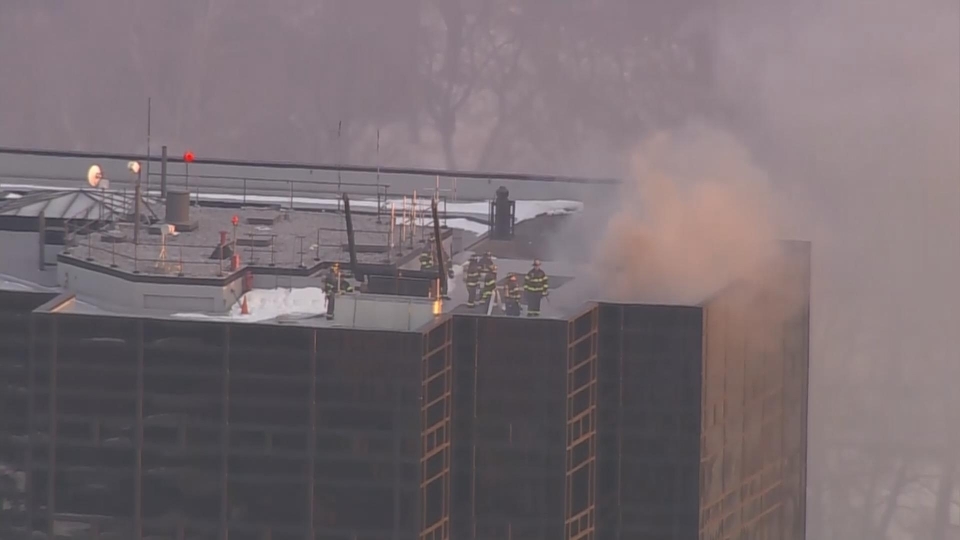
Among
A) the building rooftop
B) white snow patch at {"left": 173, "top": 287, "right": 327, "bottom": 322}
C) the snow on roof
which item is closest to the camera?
white snow patch at {"left": 173, "top": 287, "right": 327, "bottom": 322}

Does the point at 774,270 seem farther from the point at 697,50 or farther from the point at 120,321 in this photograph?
the point at 697,50

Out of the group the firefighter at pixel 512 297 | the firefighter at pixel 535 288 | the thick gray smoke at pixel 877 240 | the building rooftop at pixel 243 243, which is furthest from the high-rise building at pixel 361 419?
the thick gray smoke at pixel 877 240

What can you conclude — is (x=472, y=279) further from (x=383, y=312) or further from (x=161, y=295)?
(x=161, y=295)

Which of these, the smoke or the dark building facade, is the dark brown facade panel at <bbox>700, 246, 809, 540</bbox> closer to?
the dark building facade

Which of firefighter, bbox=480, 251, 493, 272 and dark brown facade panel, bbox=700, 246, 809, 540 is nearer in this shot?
dark brown facade panel, bbox=700, 246, 809, 540

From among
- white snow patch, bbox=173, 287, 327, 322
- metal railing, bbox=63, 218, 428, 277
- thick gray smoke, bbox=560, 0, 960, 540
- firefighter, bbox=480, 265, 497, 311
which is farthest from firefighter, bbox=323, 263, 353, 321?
thick gray smoke, bbox=560, 0, 960, 540

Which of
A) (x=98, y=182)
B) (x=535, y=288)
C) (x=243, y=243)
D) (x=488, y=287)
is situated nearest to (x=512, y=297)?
(x=535, y=288)
